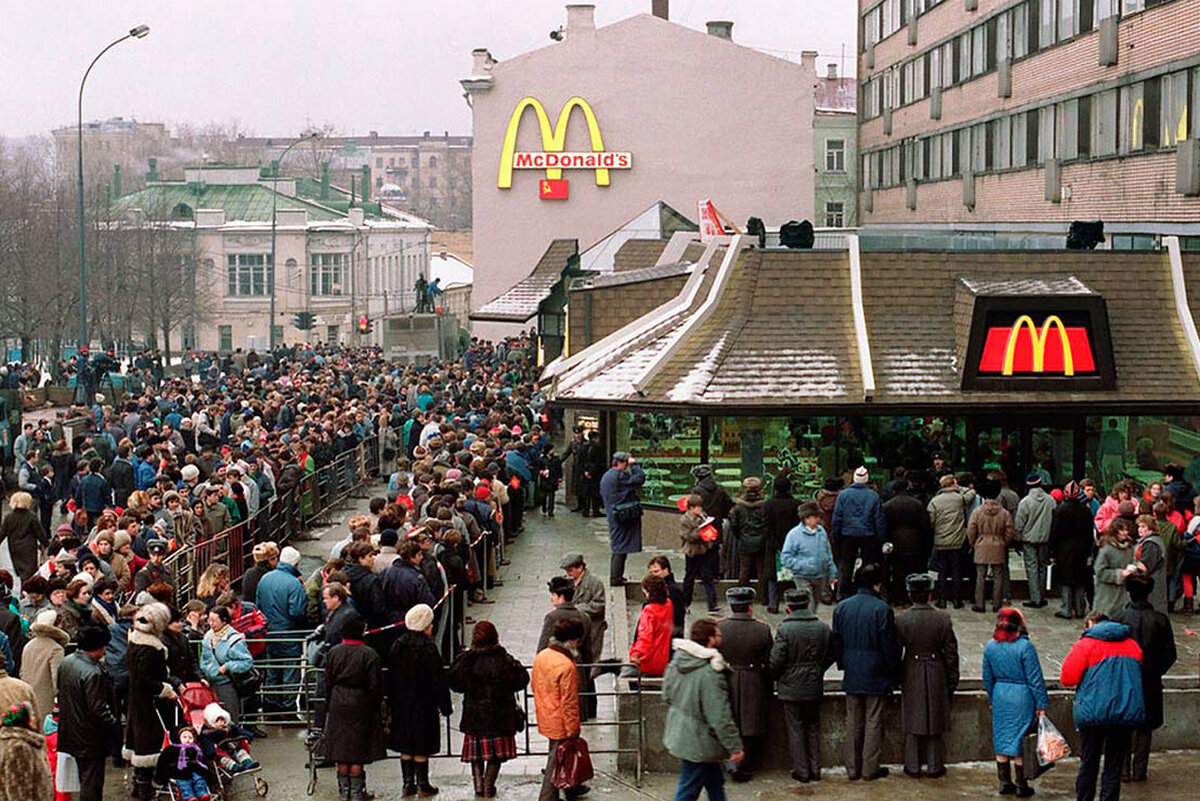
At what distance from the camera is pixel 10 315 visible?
62.7 m

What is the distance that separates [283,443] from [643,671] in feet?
48.0

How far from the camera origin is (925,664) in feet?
45.1

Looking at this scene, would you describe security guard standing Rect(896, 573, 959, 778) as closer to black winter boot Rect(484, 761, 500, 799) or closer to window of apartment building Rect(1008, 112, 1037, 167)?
black winter boot Rect(484, 761, 500, 799)

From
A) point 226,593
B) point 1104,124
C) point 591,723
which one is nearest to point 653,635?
point 591,723

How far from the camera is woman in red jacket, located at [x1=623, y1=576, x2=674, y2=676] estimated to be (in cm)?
1448

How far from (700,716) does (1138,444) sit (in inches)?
474

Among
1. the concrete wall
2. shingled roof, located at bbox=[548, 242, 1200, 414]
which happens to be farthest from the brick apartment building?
shingled roof, located at bbox=[548, 242, 1200, 414]

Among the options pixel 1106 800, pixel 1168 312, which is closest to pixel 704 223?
pixel 1168 312

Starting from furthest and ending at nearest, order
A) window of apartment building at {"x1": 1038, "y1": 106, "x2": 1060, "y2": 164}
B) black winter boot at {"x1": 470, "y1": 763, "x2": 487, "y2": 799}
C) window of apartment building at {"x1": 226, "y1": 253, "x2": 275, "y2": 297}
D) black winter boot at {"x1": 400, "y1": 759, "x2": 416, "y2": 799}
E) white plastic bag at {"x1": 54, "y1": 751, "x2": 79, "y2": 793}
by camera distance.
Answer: window of apartment building at {"x1": 226, "y1": 253, "x2": 275, "y2": 297} → window of apartment building at {"x1": 1038, "y1": 106, "x2": 1060, "y2": 164} → black winter boot at {"x1": 400, "y1": 759, "x2": 416, "y2": 799} → black winter boot at {"x1": 470, "y1": 763, "x2": 487, "y2": 799} → white plastic bag at {"x1": 54, "y1": 751, "x2": 79, "y2": 793}

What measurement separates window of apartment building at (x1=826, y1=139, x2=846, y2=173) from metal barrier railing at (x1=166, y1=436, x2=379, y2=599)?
50.0m

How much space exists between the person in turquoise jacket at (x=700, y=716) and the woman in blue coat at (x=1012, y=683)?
2.12 meters

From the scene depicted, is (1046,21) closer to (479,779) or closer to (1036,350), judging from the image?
(1036,350)

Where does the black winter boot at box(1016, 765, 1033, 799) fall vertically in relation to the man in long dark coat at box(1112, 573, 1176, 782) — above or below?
below

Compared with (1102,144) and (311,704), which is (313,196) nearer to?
(1102,144)
